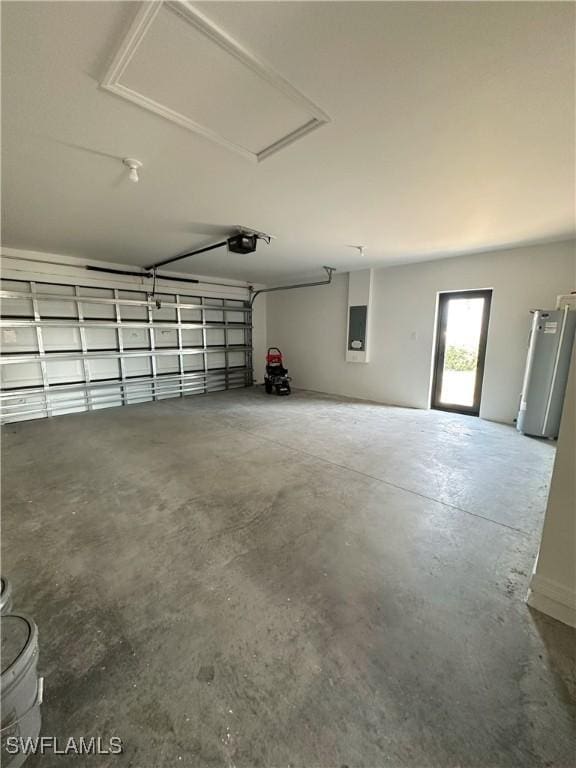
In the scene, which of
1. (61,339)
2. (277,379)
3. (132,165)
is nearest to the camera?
(132,165)

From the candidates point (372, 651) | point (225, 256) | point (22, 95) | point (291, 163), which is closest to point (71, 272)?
point (225, 256)

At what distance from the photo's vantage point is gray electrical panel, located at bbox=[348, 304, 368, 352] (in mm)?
5768

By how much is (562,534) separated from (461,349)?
3.97 m

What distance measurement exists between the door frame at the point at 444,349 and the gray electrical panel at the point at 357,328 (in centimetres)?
129

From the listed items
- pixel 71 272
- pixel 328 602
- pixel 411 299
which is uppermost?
pixel 71 272

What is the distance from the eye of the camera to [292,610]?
1.46 meters

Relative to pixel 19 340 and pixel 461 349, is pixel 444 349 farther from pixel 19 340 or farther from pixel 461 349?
pixel 19 340

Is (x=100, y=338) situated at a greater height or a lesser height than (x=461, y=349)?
greater

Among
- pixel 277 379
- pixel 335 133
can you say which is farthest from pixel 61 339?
pixel 335 133

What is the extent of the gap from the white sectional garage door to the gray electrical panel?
2.57 metres

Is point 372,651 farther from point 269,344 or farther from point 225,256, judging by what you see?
point 269,344

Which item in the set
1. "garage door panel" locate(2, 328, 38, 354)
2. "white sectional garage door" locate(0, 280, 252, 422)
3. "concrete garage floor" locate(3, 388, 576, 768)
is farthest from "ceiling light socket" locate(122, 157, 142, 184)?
"garage door panel" locate(2, 328, 38, 354)

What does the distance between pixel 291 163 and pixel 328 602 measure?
8.84ft

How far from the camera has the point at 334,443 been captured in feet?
11.9
